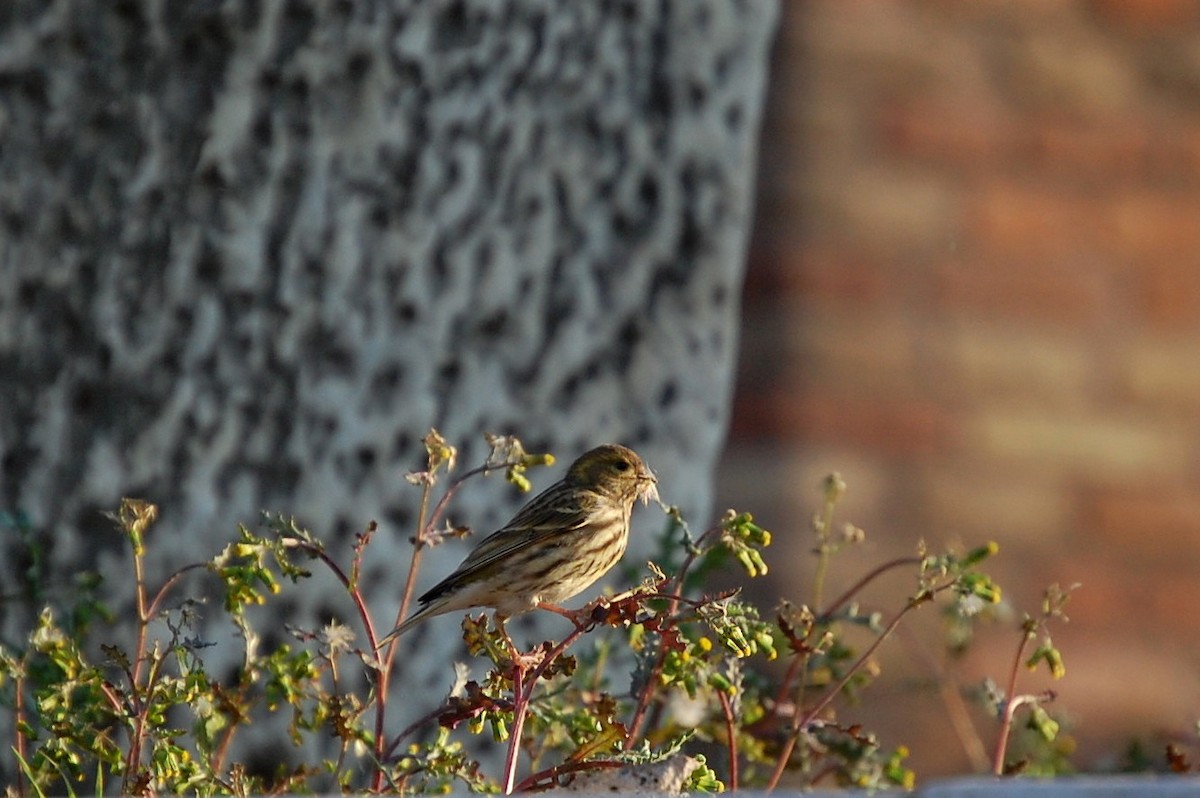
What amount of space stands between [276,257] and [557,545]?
31.8 inches

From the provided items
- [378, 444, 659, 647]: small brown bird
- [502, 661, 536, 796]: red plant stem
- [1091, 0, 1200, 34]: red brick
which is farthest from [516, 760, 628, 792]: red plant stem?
[1091, 0, 1200, 34]: red brick

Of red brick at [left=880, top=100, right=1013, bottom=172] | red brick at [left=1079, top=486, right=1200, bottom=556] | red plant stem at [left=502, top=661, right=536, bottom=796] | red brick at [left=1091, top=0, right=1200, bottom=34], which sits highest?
red brick at [left=1091, top=0, right=1200, bottom=34]

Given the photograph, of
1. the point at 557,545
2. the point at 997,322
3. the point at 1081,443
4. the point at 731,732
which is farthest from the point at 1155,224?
the point at 731,732

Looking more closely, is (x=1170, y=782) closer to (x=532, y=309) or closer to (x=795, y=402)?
(x=532, y=309)

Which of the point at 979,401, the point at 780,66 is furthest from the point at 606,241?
the point at 979,401

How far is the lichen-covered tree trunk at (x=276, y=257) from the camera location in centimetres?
322

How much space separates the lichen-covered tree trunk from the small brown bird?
0.42 m

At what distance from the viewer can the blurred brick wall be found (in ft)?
14.1

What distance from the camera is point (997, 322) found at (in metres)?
4.53

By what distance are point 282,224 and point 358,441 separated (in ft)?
1.36

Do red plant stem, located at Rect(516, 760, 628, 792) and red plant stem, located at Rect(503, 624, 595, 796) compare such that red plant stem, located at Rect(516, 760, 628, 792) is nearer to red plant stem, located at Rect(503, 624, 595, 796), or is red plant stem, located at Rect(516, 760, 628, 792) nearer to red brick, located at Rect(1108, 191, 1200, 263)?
red plant stem, located at Rect(503, 624, 595, 796)

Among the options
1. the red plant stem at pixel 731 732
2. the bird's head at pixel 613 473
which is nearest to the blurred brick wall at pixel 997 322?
the bird's head at pixel 613 473

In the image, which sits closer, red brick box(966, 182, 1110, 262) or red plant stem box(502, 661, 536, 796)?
red plant stem box(502, 661, 536, 796)

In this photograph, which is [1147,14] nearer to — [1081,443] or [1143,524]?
[1081,443]
